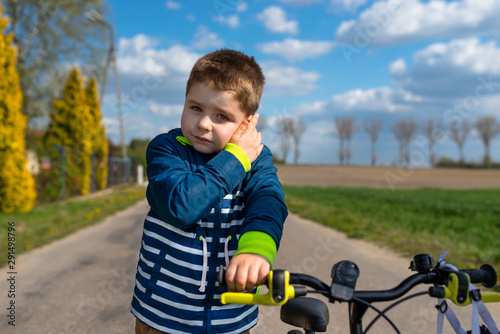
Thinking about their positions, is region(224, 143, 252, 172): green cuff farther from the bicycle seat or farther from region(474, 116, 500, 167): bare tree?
region(474, 116, 500, 167): bare tree

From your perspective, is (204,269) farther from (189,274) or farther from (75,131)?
(75,131)

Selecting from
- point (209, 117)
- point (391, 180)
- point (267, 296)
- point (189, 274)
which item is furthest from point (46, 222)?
point (391, 180)

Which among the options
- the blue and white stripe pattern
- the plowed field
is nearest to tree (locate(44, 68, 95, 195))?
the blue and white stripe pattern

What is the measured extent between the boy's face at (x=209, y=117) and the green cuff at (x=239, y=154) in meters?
0.07

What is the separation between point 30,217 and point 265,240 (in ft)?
39.8

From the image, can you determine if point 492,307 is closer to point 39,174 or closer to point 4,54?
point 4,54

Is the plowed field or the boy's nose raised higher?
the boy's nose

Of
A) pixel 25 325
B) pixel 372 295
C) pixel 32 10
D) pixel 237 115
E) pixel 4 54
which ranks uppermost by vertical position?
pixel 32 10

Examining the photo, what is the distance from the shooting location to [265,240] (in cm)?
139

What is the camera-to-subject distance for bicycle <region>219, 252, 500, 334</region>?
1156mm

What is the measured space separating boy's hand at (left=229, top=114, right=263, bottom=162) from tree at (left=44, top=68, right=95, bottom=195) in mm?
19142

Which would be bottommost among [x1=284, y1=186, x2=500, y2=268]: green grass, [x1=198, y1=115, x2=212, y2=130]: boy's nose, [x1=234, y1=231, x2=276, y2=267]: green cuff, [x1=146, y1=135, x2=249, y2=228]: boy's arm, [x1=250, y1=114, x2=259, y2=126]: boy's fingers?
[x1=284, y1=186, x2=500, y2=268]: green grass

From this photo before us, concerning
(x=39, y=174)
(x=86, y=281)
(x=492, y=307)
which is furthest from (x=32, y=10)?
(x=492, y=307)

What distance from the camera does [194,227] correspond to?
1.69 m
